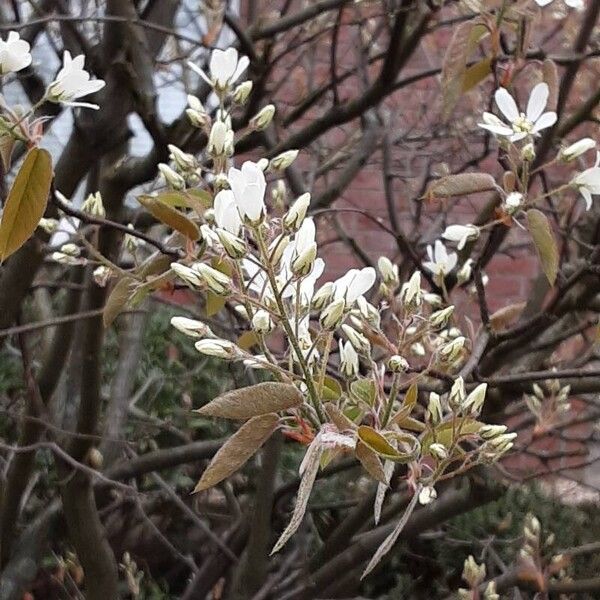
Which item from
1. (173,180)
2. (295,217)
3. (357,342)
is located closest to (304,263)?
(295,217)

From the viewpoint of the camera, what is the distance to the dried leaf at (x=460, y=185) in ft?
2.70

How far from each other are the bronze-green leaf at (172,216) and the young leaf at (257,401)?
25cm

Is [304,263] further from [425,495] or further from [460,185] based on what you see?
[460,185]

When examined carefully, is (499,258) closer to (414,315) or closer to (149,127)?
(149,127)

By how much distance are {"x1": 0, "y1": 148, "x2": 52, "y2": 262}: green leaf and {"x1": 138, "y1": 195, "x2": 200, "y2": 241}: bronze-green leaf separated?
0.15 m

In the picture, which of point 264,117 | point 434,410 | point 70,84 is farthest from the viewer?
point 264,117

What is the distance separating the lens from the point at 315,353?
62 cm

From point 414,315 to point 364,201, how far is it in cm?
271

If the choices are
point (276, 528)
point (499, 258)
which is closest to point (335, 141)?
point (499, 258)

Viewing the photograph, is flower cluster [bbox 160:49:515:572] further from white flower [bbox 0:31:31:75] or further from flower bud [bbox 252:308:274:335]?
white flower [bbox 0:31:31:75]

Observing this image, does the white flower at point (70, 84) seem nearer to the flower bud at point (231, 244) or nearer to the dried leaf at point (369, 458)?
the flower bud at point (231, 244)

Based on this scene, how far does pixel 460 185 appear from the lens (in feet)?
2.72

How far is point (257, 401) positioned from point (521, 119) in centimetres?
43

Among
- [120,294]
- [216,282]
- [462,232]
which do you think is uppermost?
[216,282]
